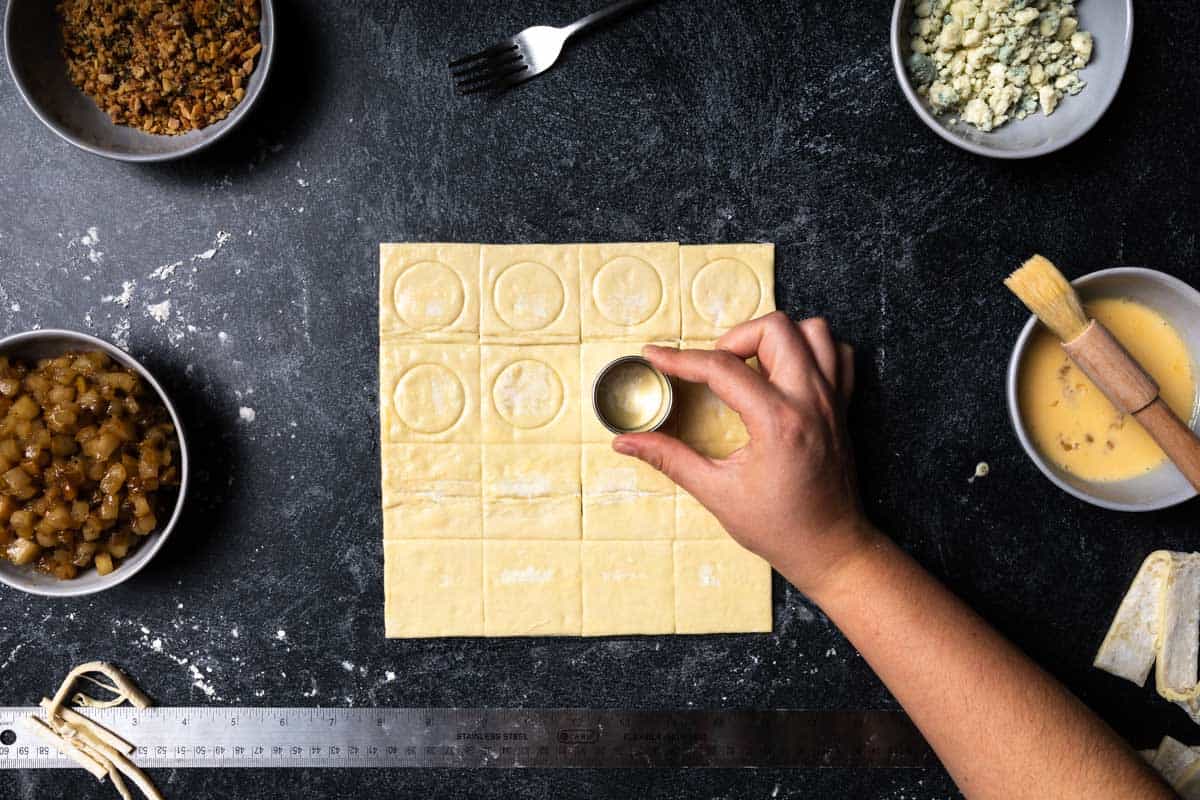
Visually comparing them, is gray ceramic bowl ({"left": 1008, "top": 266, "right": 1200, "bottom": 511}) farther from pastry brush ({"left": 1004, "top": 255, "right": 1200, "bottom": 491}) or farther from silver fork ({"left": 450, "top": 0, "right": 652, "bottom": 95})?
silver fork ({"left": 450, "top": 0, "right": 652, "bottom": 95})

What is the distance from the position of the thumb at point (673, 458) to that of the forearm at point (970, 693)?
27cm

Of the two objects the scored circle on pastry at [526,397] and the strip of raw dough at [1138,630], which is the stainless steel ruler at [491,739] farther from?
the scored circle on pastry at [526,397]

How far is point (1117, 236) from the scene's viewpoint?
2023mm

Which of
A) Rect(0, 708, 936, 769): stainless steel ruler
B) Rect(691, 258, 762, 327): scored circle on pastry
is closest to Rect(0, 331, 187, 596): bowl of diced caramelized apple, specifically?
Rect(0, 708, 936, 769): stainless steel ruler

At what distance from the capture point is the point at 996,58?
1882 mm

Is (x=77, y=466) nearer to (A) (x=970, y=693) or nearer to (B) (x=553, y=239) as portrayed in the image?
(B) (x=553, y=239)

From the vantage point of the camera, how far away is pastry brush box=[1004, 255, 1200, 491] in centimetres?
181

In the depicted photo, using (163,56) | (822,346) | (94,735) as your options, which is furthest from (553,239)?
(94,735)

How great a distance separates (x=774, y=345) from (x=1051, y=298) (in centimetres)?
63

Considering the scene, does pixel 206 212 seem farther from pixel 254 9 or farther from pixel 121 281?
pixel 254 9

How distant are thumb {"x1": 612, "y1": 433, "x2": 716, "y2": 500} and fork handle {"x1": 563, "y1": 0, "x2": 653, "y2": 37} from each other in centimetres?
99

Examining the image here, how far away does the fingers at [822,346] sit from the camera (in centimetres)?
184

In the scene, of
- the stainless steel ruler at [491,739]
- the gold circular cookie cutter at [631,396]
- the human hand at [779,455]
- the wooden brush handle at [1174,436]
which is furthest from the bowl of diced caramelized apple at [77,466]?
the wooden brush handle at [1174,436]

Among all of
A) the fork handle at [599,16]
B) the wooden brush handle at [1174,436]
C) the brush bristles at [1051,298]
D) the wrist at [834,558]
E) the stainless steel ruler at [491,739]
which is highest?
the fork handle at [599,16]
